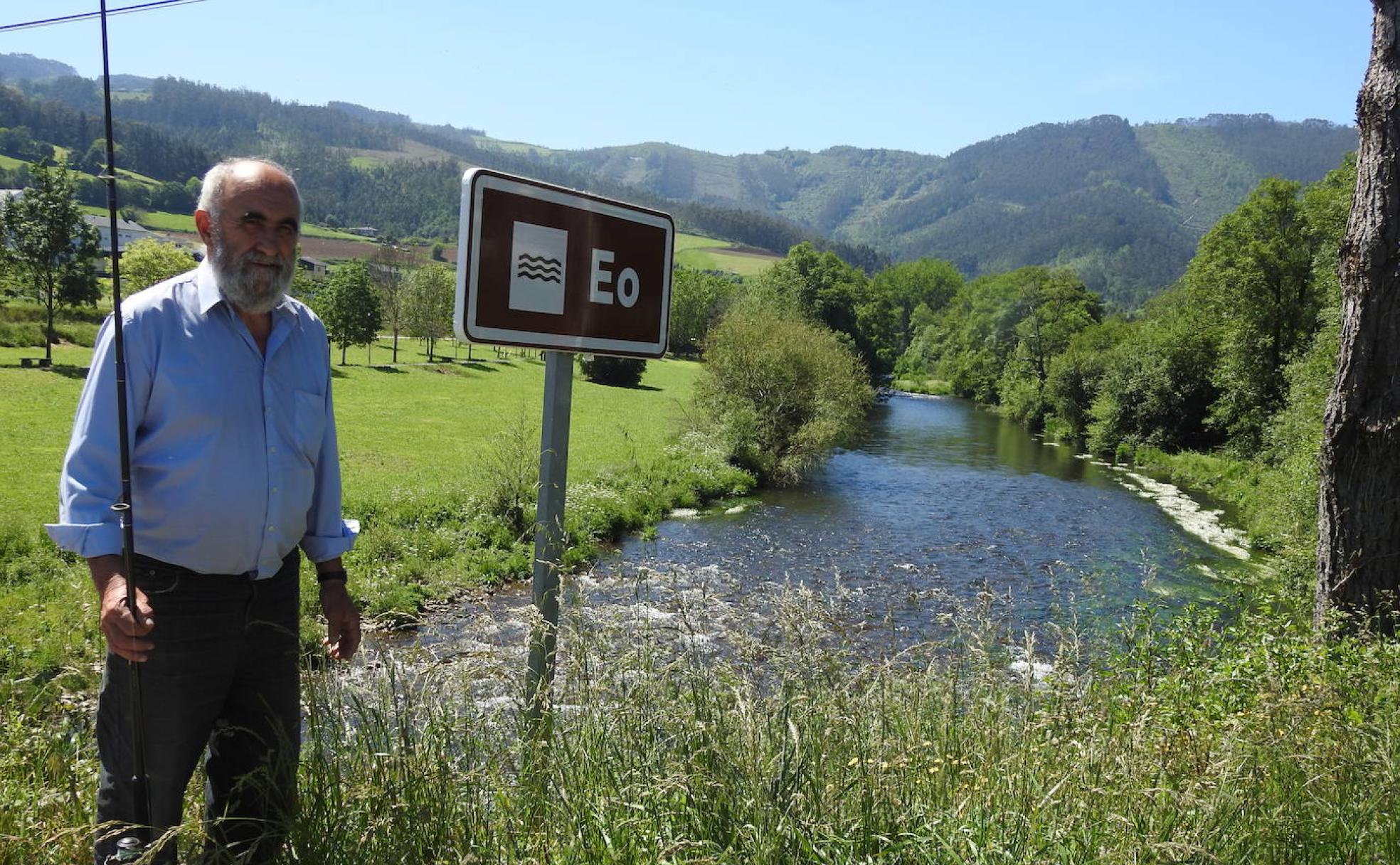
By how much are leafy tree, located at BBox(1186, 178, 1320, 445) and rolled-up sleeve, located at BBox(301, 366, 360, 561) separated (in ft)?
111

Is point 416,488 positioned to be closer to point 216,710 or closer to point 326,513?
point 326,513

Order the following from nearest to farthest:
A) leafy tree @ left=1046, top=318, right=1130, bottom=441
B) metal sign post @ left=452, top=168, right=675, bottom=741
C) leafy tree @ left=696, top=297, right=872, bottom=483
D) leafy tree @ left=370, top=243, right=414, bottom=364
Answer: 1. metal sign post @ left=452, top=168, right=675, bottom=741
2. leafy tree @ left=696, top=297, right=872, bottom=483
3. leafy tree @ left=1046, top=318, right=1130, bottom=441
4. leafy tree @ left=370, top=243, right=414, bottom=364

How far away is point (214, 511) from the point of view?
2.23m

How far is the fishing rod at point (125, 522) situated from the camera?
6.40 feet

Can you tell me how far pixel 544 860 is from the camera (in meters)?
2.14

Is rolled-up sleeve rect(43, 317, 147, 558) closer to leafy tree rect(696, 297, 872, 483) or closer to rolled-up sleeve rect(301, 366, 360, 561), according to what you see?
rolled-up sleeve rect(301, 366, 360, 561)

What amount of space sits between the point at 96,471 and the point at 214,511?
0.28 m

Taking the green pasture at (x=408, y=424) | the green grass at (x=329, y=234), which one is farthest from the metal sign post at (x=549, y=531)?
the green grass at (x=329, y=234)

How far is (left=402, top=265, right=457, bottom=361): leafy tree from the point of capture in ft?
191

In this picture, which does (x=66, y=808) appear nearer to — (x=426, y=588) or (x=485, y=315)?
(x=485, y=315)

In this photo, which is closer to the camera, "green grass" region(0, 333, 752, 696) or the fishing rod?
the fishing rod

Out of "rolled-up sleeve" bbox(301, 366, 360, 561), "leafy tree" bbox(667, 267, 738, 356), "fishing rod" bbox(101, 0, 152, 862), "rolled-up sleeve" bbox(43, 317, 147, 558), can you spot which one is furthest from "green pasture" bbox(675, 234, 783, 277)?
"rolled-up sleeve" bbox(43, 317, 147, 558)

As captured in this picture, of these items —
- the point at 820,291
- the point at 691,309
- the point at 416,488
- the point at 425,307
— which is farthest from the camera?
the point at 691,309

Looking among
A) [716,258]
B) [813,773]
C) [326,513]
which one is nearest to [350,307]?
[326,513]
